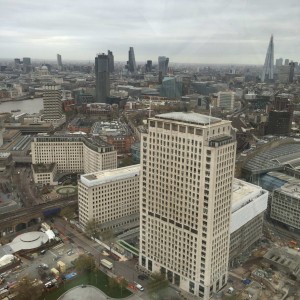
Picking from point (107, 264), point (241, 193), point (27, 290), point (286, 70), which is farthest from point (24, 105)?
point (27, 290)

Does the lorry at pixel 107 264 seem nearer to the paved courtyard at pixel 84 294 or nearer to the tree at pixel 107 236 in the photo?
the paved courtyard at pixel 84 294

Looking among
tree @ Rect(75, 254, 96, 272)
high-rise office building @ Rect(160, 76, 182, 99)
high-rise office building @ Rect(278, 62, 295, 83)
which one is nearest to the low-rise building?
tree @ Rect(75, 254, 96, 272)

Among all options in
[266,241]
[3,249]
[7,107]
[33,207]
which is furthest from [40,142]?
[7,107]

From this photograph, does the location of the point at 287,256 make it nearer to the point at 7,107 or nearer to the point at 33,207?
the point at 33,207

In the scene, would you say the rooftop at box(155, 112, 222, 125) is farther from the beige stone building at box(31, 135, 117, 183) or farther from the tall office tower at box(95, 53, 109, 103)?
the tall office tower at box(95, 53, 109, 103)

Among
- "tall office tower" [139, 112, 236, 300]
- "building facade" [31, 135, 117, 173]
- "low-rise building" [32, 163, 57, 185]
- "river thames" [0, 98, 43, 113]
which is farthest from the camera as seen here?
"river thames" [0, 98, 43, 113]

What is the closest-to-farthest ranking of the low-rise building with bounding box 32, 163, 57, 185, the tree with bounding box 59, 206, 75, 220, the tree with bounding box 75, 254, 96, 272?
the tree with bounding box 75, 254, 96, 272, the tree with bounding box 59, 206, 75, 220, the low-rise building with bounding box 32, 163, 57, 185

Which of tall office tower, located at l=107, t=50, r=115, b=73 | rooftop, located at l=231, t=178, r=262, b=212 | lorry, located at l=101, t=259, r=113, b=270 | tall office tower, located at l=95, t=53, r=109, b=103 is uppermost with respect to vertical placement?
tall office tower, located at l=107, t=50, r=115, b=73
